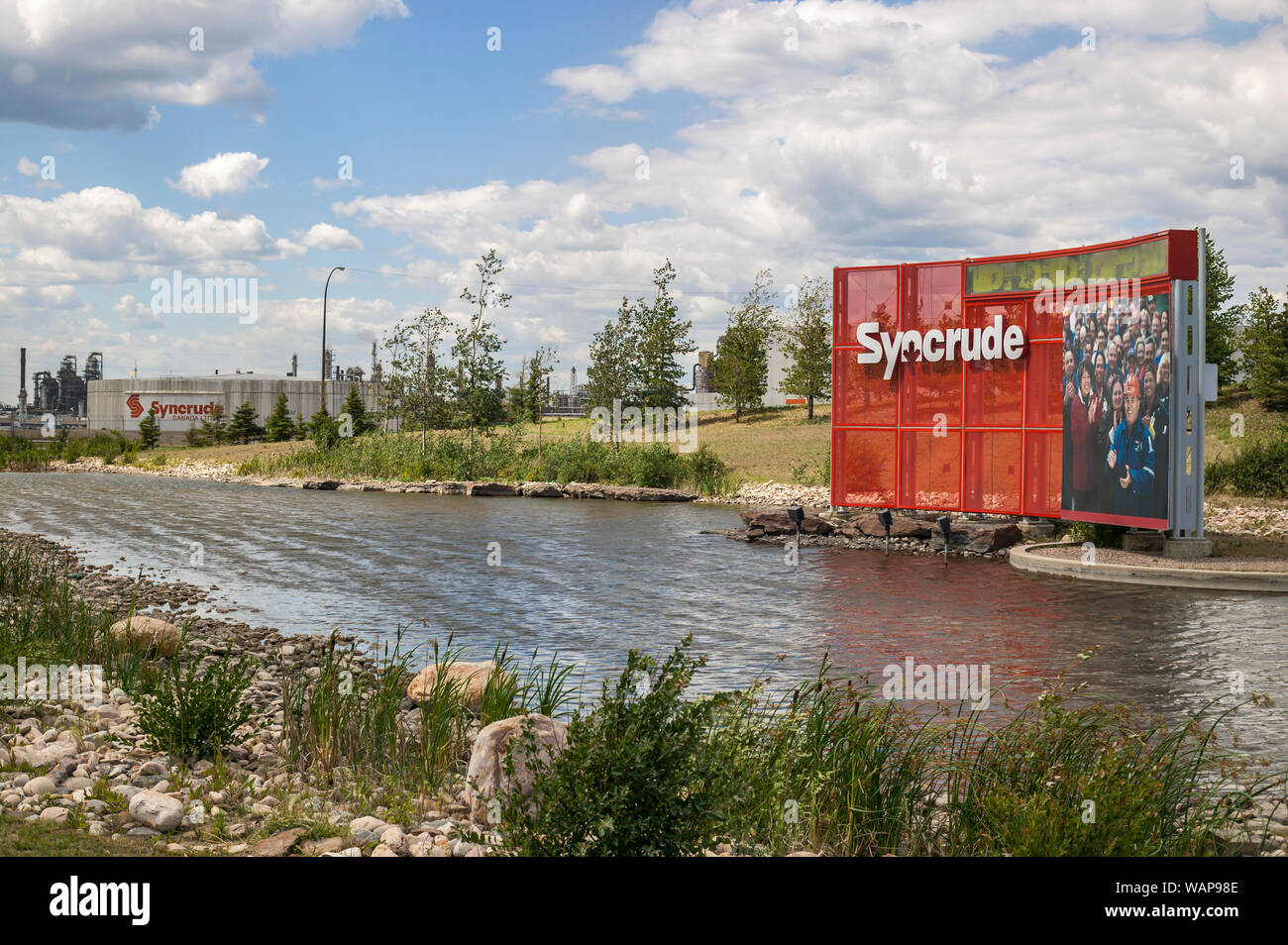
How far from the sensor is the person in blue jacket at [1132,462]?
2020 cm

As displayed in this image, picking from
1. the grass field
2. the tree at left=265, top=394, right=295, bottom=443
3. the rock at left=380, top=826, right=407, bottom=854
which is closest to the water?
the rock at left=380, top=826, right=407, bottom=854

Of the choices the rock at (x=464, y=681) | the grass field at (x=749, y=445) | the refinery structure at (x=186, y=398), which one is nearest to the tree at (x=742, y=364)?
the grass field at (x=749, y=445)

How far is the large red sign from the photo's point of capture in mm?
20406

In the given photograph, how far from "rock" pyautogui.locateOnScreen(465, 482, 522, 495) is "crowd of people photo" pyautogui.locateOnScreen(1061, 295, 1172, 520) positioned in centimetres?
2257

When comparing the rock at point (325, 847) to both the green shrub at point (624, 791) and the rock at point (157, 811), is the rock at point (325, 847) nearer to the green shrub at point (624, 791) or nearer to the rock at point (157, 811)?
the rock at point (157, 811)

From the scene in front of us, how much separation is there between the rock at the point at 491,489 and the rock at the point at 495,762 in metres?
33.8

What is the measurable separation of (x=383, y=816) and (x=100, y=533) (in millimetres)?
21870

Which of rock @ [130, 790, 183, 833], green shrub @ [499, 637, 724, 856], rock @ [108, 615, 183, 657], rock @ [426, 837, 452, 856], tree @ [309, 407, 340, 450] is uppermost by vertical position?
tree @ [309, 407, 340, 450]

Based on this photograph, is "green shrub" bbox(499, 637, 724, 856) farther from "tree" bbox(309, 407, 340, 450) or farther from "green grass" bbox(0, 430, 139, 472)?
"green grass" bbox(0, 430, 139, 472)

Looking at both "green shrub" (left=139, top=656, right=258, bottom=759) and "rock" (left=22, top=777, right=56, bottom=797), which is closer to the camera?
"rock" (left=22, top=777, right=56, bottom=797)

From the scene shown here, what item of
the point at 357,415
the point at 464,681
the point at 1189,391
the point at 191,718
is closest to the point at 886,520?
the point at 1189,391
